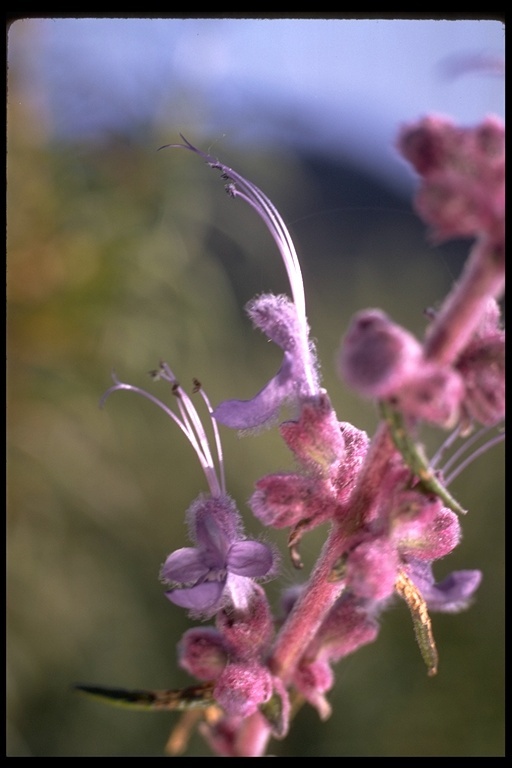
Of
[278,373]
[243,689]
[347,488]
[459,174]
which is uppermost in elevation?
[459,174]

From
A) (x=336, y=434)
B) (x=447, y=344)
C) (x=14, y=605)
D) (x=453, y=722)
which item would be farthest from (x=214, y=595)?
(x=453, y=722)

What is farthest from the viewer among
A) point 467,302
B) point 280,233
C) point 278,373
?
point 280,233

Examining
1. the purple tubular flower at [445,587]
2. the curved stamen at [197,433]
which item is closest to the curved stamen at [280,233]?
the curved stamen at [197,433]

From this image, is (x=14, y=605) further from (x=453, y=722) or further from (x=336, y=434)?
(x=336, y=434)

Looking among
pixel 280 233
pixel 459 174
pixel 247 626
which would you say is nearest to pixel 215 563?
pixel 247 626

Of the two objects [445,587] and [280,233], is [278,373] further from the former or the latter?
[445,587]

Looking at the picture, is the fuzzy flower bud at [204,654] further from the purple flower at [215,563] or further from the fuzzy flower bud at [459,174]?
the fuzzy flower bud at [459,174]

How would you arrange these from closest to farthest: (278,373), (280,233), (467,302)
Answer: (467,302) → (278,373) → (280,233)

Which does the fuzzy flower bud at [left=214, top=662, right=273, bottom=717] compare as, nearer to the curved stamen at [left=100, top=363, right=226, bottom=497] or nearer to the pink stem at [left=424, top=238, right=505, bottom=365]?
the curved stamen at [left=100, top=363, right=226, bottom=497]
